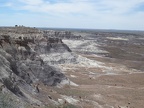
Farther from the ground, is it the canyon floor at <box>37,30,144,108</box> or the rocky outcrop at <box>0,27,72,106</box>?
the rocky outcrop at <box>0,27,72,106</box>

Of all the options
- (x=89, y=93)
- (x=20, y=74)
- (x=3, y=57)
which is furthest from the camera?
(x=89, y=93)

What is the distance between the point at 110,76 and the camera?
154ft

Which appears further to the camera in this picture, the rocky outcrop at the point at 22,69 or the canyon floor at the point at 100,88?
the canyon floor at the point at 100,88

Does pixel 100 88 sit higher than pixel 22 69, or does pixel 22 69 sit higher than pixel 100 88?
pixel 22 69

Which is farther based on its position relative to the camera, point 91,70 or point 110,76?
point 91,70

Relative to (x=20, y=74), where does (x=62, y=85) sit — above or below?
below

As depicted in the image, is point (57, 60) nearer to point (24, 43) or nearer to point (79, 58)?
point (79, 58)

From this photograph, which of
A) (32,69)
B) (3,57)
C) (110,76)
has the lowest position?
(110,76)

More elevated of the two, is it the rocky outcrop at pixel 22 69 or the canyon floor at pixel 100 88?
the rocky outcrop at pixel 22 69

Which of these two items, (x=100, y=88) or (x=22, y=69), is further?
(x=100, y=88)

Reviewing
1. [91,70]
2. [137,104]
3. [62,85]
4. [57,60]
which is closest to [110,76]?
[91,70]

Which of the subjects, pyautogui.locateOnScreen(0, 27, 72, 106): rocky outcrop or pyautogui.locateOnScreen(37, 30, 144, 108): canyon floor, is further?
pyautogui.locateOnScreen(37, 30, 144, 108): canyon floor

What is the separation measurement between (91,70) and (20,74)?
25.0 metres

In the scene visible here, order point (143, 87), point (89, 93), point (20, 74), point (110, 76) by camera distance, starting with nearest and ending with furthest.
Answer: point (20, 74)
point (89, 93)
point (143, 87)
point (110, 76)
